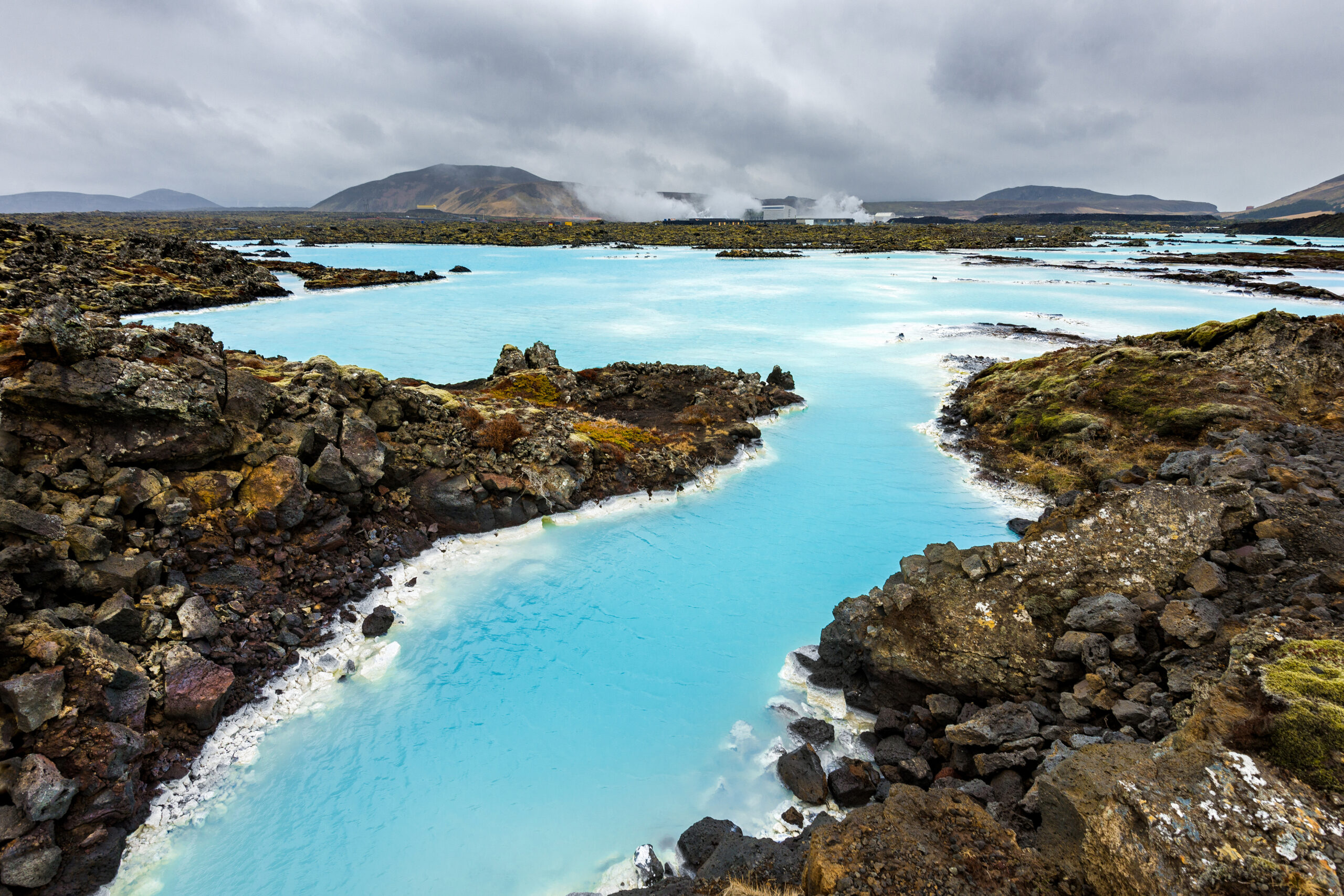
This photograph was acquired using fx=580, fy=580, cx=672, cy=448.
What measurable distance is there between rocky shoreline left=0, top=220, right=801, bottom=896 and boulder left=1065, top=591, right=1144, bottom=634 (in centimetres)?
901

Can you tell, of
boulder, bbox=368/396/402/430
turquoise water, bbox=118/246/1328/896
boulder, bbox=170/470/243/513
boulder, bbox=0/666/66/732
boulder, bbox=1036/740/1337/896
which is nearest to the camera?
boulder, bbox=1036/740/1337/896

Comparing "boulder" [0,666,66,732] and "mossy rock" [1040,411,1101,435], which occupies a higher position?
"mossy rock" [1040,411,1101,435]

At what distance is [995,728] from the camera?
6.34 m

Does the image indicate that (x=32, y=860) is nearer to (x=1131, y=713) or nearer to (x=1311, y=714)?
(x=1131, y=713)

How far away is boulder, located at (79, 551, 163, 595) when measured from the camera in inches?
293

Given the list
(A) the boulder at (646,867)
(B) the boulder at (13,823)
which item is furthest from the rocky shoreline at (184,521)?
Answer: (A) the boulder at (646,867)

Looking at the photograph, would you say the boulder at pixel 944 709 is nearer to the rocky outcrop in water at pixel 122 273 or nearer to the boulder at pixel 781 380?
the boulder at pixel 781 380

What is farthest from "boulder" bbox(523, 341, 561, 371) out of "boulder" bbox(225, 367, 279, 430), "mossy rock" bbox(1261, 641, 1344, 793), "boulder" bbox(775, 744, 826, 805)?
"mossy rock" bbox(1261, 641, 1344, 793)

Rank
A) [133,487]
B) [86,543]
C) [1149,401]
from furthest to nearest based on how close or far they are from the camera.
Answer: [1149,401] < [133,487] < [86,543]

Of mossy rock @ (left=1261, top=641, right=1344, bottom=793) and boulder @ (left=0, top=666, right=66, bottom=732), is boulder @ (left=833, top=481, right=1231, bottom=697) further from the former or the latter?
boulder @ (left=0, top=666, right=66, bottom=732)

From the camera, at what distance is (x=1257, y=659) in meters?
5.23

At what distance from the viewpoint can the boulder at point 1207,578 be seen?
697 centimetres

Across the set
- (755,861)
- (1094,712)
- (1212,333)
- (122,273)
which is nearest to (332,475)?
(755,861)

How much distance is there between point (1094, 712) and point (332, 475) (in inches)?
470
